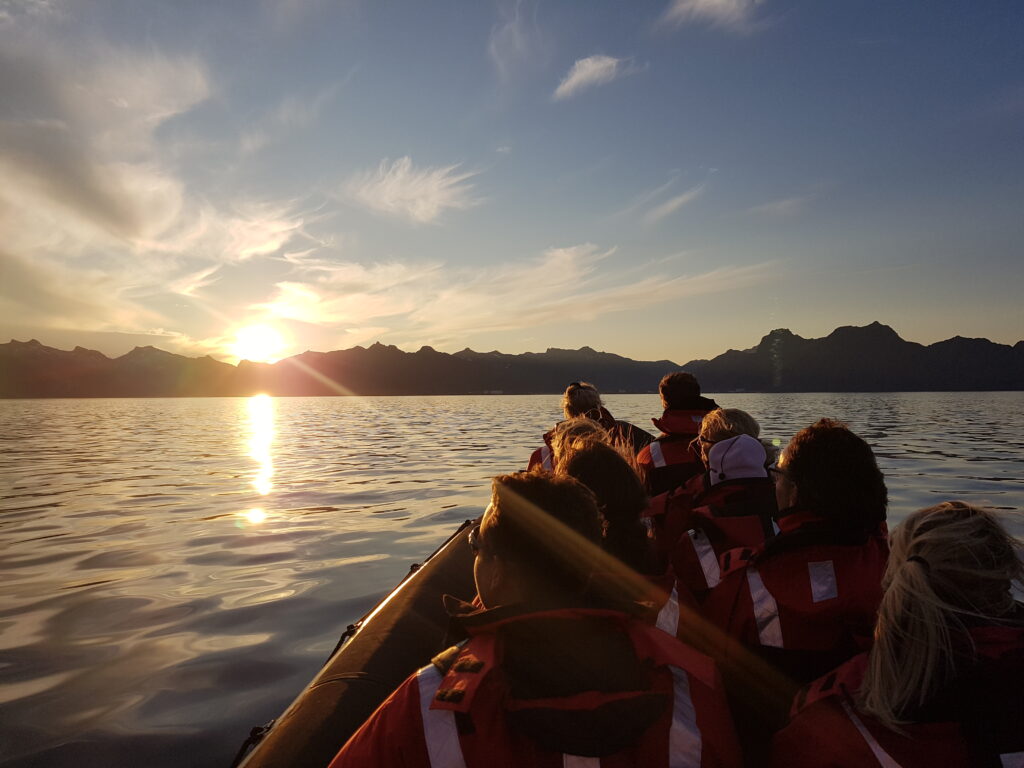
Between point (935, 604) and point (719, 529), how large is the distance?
1710 millimetres

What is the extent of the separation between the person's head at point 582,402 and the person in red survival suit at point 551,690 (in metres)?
4.75

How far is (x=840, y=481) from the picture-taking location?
245cm

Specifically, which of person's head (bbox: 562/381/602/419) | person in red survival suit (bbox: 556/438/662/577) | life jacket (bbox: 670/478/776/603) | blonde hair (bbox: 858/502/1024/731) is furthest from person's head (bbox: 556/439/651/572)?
→ person's head (bbox: 562/381/602/419)

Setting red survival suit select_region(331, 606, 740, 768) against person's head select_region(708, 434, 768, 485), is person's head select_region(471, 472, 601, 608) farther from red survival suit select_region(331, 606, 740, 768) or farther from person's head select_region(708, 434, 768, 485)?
person's head select_region(708, 434, 768, 485)

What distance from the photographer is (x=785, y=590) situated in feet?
8.11

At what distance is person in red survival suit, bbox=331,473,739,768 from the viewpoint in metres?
1.50

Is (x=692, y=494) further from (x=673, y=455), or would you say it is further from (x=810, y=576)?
(x=810, y=576)

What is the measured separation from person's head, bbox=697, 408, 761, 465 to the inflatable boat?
2.22 m

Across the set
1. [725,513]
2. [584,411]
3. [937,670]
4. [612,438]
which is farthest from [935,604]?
[612,438]

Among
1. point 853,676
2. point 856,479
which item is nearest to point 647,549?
point 856,479

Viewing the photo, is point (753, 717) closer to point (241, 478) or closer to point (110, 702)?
point (110, 702)

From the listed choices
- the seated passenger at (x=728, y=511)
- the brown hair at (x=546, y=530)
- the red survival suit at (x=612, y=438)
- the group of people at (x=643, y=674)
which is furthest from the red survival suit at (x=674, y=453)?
the brown hair at (x=546, y=530)

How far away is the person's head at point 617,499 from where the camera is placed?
3.07 m

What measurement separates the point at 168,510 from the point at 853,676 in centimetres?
1213
